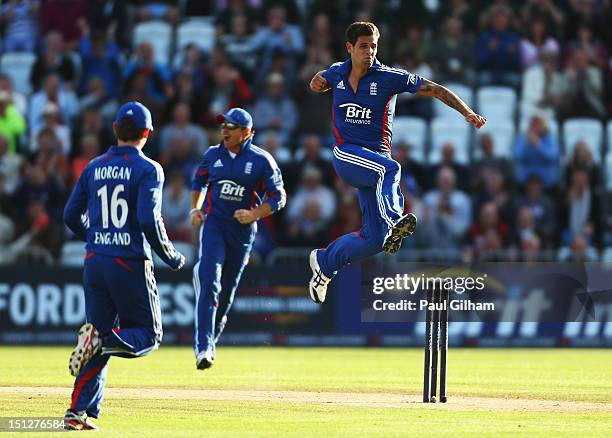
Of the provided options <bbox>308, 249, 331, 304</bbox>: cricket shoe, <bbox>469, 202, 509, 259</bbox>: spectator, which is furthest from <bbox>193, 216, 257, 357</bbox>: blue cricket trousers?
<bbox>469, 202, 509, 259</bbox>: spectator

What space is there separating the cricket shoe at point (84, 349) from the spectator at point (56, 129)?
13040 mm

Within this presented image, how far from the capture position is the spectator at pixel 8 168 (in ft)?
73.8

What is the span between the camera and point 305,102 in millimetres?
23328

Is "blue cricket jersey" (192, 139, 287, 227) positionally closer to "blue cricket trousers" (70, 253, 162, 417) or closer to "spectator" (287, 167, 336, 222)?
"blue cricket trousers" (70, 253, 162, 417)

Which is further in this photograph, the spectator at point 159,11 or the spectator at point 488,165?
the spectator at point 159,11

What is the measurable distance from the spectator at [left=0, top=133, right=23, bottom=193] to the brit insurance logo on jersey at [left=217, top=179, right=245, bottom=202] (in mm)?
8879

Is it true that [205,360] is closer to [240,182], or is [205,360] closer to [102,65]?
[240,182]

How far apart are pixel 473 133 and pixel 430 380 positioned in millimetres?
11153

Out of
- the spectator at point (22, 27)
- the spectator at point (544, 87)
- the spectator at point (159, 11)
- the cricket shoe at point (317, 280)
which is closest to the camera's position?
the cricket shoe at point (317, 280)

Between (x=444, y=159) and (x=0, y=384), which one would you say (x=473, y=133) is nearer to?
(x=444, y=159)

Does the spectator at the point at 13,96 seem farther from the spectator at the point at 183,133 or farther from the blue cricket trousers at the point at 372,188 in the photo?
the blue cricket trousers at the point at 372,188

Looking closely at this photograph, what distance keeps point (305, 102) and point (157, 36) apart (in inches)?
129

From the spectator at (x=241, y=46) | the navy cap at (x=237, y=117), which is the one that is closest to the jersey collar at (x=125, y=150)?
the navy cap at (x=237, y=117)

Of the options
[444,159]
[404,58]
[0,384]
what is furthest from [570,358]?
[0,384]
